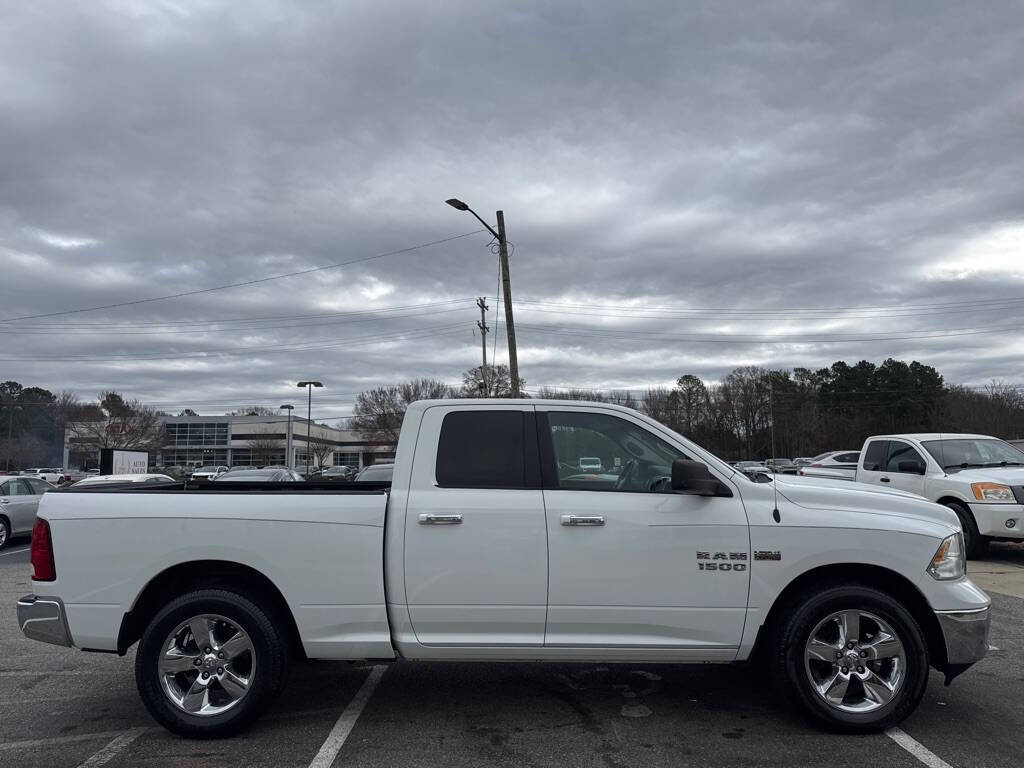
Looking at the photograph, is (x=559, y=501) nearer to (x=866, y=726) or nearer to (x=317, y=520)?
(x=317, y=520)

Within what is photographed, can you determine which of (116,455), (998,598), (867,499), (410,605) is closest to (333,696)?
(410,605)

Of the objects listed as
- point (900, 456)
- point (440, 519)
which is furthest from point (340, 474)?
point (440, 519)

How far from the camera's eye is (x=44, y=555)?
4.61 metres

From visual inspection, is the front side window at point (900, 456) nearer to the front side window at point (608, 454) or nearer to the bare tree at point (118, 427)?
the front side window at point (608, 454)

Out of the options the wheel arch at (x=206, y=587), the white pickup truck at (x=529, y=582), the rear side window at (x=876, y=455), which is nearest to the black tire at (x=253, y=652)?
the white pickup truck at (x=529, y=582)

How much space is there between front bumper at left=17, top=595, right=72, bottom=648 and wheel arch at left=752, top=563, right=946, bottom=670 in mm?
4092

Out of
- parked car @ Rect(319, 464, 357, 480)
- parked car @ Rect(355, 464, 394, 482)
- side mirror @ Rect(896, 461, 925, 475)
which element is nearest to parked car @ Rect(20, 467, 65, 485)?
parked car @ Rect(319, 464, 357, 480)

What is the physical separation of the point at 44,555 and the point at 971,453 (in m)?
12.2

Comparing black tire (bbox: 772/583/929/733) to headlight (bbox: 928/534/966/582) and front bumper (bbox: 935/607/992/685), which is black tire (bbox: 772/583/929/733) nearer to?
front bumper (bbox: 935/607/992/685)

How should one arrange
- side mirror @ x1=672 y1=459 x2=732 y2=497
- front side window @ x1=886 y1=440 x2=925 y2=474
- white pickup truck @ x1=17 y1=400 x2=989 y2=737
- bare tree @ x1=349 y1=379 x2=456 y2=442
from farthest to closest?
bare tree @ x1=349 y1=379 x2=456 y2=442, front side window @ x1=886 y1=440 x2=925 y2=474, white pickup truck @ x1=17 y1=400 x2=989 y2=737, side mirror @ x1=672 y1=459 x2=732 y2=497

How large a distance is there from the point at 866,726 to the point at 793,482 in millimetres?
1425

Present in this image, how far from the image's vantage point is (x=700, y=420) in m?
97.1

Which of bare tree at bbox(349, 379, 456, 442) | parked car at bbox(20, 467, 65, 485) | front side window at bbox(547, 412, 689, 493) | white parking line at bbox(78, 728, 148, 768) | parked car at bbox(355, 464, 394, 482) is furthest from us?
bare tree at bbox(349, 379, 456, 442)

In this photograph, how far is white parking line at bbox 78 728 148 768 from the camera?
417 cm
